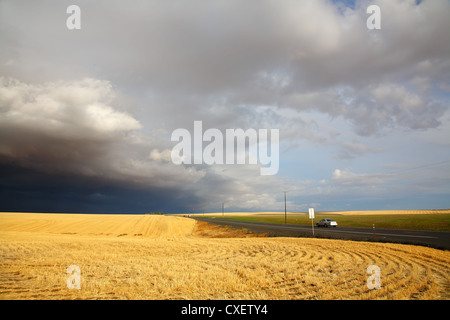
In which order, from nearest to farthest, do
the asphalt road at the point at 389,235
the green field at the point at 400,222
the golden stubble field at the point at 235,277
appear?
the golden stubble field at the point at 235,277 < the asphalt road at the point at 389,235 < the green field at the point at 400,222

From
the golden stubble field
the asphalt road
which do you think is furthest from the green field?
the golden stubble field

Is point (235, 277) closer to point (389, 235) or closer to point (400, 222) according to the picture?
point (389, 235)

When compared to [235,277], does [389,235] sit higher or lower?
lower

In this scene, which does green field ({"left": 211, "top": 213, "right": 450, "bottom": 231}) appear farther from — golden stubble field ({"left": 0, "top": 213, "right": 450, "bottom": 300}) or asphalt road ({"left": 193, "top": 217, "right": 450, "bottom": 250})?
golden stubble field ({"left": 0, "top": 213, "right": 450, "bottom": 300})

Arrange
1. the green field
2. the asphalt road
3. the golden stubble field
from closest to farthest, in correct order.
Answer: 1. the golden stubble field
2. the asphalt road
3. the green field

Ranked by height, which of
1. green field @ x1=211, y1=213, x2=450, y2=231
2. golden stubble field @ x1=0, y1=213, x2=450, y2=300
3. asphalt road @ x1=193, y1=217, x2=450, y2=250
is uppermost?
golden stubble field @ x1=0, y1=213, x2=450, y2=300

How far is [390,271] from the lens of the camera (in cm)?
1200

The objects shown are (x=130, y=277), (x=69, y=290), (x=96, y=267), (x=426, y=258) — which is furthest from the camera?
(x=426, y=258)

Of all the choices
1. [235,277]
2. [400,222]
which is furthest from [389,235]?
[400,222]

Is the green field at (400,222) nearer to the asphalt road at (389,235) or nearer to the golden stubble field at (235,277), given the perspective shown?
the asphalt road at (389,235)

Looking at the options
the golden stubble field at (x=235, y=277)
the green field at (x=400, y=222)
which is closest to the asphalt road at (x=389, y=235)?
the golden stubble field at (x=235, y=277)
